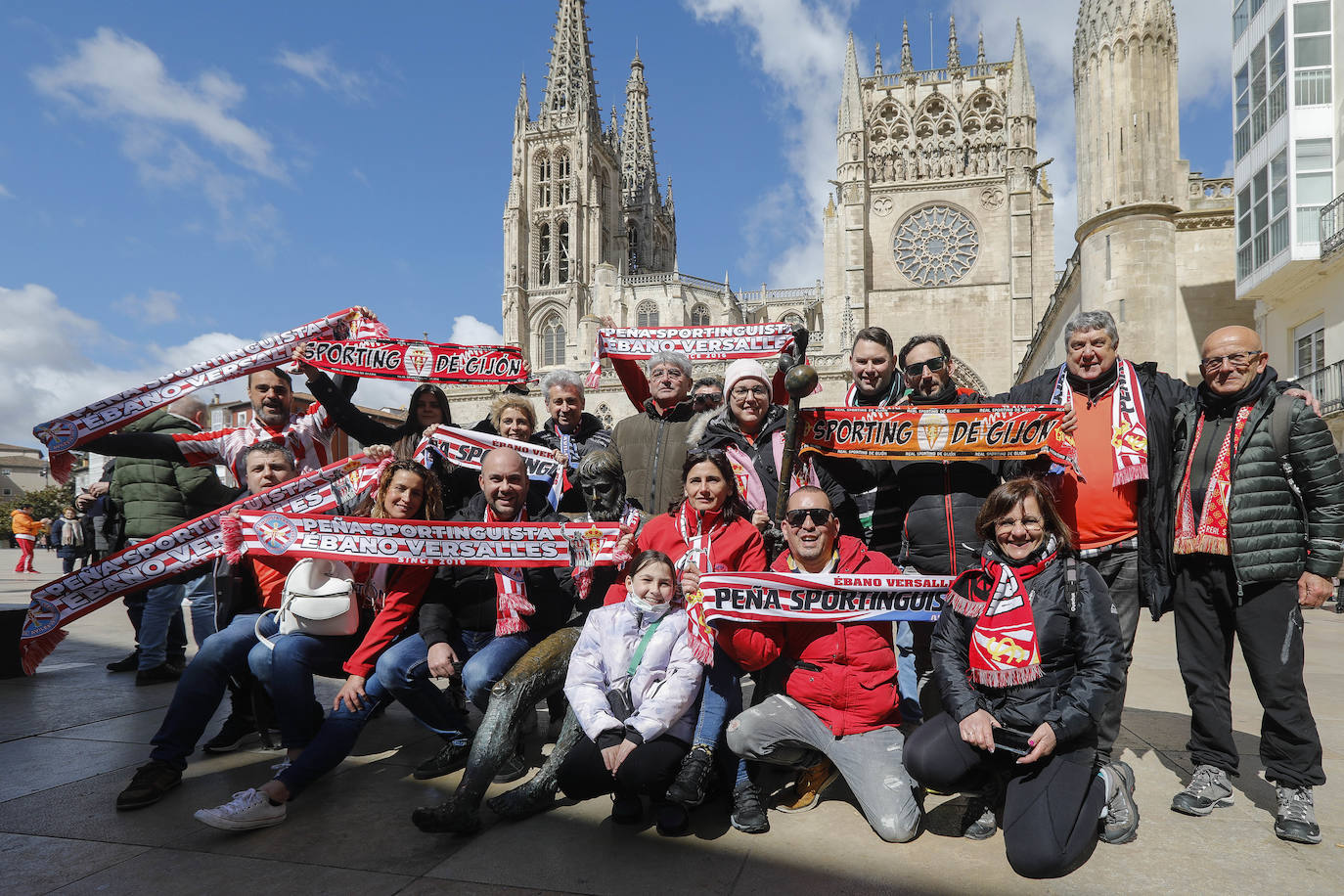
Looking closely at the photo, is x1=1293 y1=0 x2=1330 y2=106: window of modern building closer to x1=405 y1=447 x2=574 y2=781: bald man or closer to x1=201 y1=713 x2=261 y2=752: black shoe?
x1=405 y1=447 x2=574 y2=781: bald man

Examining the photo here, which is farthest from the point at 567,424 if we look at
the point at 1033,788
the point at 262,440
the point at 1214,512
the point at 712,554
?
the point at 1214,512

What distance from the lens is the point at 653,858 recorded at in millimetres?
3045

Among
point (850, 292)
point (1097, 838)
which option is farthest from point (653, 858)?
point (850, 292)

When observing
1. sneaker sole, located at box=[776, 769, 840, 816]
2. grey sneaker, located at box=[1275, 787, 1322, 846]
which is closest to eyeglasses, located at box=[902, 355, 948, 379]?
sneaker sole, located at box=[776, 769, 840, 816]

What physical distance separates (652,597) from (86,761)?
11.2 ft

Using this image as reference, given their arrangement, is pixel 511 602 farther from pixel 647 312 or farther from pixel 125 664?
pixel 647 312

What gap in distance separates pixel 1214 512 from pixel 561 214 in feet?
258

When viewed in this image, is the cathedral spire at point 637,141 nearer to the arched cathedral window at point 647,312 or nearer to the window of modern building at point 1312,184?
the arched cathedral window at point 647,312

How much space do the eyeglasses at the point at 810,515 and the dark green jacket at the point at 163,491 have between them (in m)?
4.77

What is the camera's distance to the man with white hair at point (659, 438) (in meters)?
4.68

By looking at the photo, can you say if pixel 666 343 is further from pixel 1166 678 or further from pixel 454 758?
pixel 1166 678

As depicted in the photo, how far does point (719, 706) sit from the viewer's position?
12.0ft

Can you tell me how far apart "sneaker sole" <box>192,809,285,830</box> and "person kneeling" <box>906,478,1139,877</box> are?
2898mm

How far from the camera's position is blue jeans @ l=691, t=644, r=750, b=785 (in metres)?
3.58
